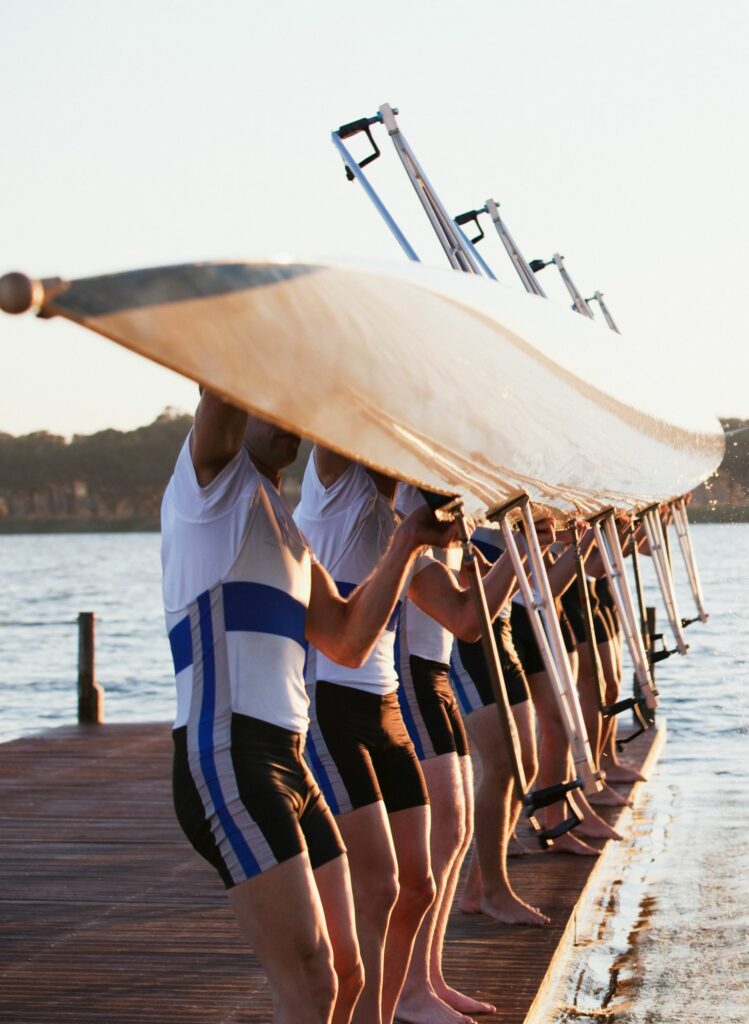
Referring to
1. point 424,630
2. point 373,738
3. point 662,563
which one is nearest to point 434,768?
point 424,630

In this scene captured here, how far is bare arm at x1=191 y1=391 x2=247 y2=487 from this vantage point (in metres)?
→ 3.31

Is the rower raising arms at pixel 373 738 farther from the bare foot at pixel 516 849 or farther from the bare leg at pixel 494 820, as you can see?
the bare foot at pixel 516 849

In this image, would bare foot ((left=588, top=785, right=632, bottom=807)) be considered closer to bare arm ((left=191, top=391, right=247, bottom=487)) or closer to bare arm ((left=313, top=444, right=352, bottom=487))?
bare arm ((left=313, top=444, right=352, bottom=487))

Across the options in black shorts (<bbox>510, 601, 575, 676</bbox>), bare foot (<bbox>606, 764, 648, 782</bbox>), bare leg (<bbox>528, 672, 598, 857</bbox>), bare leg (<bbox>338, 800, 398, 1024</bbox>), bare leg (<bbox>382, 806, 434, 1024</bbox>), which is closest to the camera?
bare leg (<bbox>338, 800, 398, 1024</bbox>)

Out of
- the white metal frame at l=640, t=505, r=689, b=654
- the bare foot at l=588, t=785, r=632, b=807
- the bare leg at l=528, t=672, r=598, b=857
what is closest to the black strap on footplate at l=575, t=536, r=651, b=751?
the white metal frame at l=640, t=505, r=689, b=654

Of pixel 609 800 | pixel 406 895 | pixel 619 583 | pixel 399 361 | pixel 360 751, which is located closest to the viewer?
pixel 399 361

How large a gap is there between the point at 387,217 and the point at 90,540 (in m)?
129

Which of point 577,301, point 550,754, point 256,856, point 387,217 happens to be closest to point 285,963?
point 256,856

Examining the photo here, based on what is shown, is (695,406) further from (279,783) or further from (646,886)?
(279,783)

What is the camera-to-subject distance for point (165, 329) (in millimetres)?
2441

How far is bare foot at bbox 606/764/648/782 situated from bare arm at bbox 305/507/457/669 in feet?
23.7

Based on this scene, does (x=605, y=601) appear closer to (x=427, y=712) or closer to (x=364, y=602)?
(x=427, y=712)

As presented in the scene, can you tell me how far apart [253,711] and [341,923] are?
1.78 feet

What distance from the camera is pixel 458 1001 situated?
5156 mm
